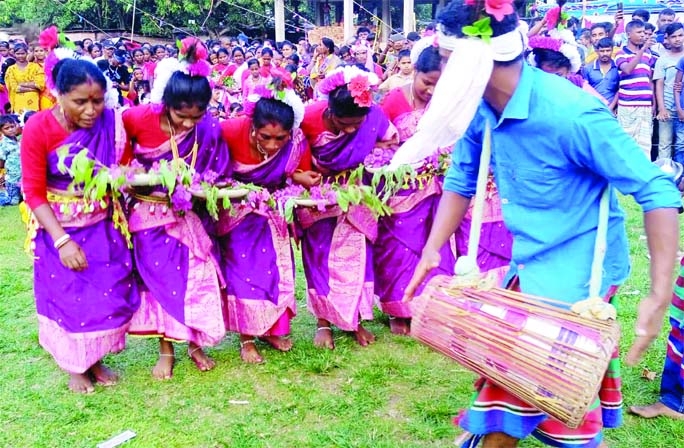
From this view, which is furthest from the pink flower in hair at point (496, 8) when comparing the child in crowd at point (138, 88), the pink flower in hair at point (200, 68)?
the child in crowd at point (138, 88)

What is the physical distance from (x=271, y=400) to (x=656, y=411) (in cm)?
193

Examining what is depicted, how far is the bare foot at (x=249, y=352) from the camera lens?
404 cm

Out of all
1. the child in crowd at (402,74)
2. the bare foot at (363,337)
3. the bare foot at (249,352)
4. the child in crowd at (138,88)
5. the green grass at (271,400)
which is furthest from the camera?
the child in crowd at (138,88)

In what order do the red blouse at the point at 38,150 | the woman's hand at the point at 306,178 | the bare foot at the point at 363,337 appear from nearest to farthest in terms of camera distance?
the red blouse at the point at 38,150 < the woman's hand at the point at 306,178 < the bare foot at the point at 363,337

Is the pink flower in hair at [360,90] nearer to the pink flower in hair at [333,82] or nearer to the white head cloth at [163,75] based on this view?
the pink flower in hair at [333,82]

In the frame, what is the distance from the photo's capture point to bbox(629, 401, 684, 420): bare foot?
3227 mm

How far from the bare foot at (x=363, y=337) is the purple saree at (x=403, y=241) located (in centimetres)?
23

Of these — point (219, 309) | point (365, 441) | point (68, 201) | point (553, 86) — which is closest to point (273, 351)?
point (219, 309)

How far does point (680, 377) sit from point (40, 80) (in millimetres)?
9661

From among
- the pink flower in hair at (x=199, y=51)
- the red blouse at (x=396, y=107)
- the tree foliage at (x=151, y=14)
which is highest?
the tree foliage at (x=151, y=14)

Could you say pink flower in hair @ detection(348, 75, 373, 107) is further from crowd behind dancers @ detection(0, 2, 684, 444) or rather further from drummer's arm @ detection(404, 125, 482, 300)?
drummer's arm @ detection(404, 125, 482, 300)

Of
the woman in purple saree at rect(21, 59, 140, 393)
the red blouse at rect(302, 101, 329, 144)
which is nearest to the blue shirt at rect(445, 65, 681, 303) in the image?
the red blouse at rect(302, 101, 329, 144)

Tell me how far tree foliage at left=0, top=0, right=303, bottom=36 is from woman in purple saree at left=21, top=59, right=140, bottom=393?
19.8 metres

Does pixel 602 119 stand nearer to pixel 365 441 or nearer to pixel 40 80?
pixel 365 441
